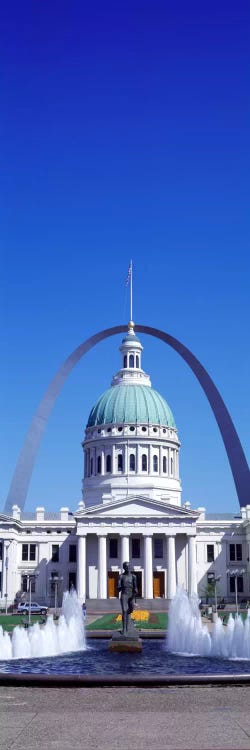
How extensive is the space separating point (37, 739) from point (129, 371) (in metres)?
105

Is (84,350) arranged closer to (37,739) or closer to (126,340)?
(126,340)

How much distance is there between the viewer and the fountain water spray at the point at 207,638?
104 feet

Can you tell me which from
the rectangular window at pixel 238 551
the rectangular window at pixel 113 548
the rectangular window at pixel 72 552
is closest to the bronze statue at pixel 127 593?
the rectangular window at pixel 113 548

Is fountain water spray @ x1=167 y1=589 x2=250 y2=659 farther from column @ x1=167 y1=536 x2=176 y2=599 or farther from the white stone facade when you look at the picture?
column @ x1=167 y1=536 x2=176 y2=599

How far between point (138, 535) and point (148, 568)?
4.44 m

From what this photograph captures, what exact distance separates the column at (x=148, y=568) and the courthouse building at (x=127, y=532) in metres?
0.11

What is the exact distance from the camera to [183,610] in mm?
38500

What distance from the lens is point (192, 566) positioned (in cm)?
9462

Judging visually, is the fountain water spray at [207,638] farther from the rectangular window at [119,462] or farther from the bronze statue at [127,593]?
the rectangular window at [119,462]

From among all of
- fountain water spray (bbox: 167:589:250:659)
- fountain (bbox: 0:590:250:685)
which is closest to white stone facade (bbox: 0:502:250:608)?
fountain water spray (bbox: 167:589:250:659)

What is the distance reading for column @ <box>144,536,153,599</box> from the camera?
93.4 metres

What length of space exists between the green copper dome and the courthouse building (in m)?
0.15

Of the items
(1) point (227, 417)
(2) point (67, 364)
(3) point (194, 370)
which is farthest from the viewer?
(2) point (67, 364)

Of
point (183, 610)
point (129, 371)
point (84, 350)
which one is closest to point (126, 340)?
point (129, 371)
